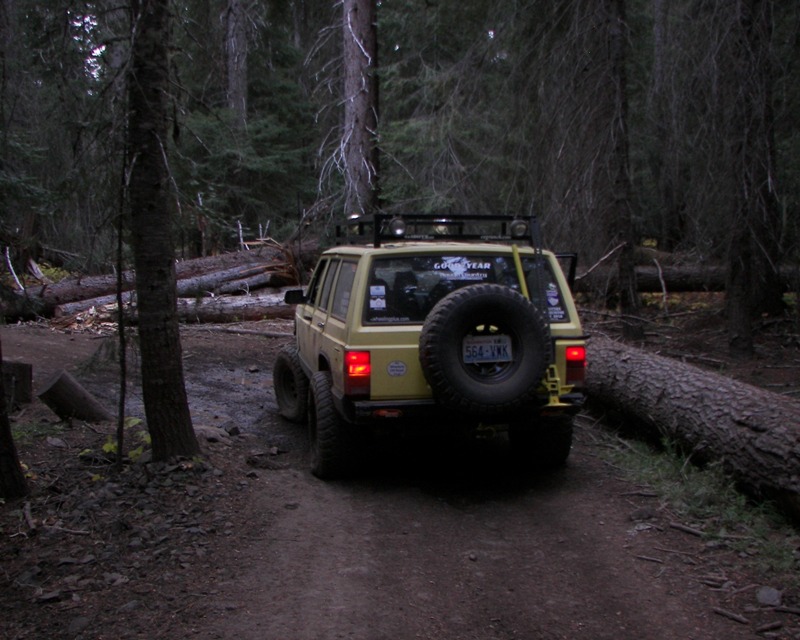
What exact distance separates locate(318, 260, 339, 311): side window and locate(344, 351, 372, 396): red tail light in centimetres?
167

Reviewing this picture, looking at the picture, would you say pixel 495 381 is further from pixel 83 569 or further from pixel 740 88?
pixel 740 88

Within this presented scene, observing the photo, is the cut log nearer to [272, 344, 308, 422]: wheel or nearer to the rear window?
[272, 344, 308, 422]: wheel

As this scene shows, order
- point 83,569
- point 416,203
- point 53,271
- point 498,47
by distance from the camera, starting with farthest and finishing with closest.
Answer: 1. point 53,271
2. point 416,203
3. point 498,47
4. point 83,569

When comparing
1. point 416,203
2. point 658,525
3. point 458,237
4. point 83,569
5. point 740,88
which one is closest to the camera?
point 83,569

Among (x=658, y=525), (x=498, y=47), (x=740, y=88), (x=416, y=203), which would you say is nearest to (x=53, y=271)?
(x=416, y=203)

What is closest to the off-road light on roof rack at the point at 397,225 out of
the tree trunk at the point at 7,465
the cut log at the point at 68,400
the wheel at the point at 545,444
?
the wheel at the point at 545,444

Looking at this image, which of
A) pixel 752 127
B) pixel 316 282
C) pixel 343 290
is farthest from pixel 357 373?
pixel 752 127

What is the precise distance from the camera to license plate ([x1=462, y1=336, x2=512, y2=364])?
245 inches

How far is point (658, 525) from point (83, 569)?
3928 mm

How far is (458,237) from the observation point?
7.50 metres

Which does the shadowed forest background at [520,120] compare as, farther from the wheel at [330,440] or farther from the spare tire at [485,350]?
the spare tire at [485,350]

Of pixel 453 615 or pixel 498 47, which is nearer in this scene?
pixel 453 615

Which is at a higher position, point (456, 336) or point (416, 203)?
point (416, 203)

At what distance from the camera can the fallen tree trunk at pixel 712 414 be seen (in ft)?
18.8
